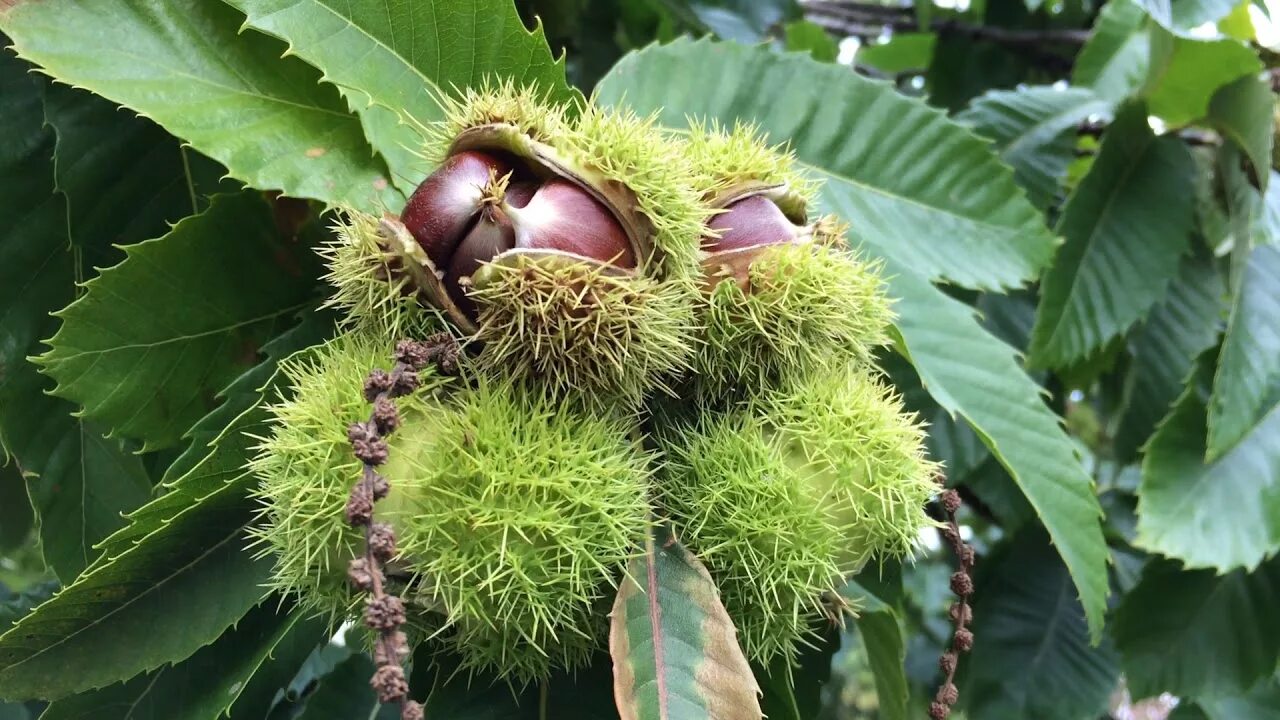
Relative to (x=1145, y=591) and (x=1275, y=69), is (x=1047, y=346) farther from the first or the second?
(x=1275, y=69)

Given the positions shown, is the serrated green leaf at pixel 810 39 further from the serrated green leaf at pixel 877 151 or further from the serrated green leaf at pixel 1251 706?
the serrated green leaf at pixel 1251 706

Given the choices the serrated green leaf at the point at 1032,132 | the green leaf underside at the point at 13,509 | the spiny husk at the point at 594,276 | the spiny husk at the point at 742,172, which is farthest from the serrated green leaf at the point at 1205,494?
the green leaf underside at the point at 13,509

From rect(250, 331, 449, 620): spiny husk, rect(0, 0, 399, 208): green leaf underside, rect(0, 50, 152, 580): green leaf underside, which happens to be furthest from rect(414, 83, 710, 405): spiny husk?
rect(0, 50, 152, 580): green leaf underside

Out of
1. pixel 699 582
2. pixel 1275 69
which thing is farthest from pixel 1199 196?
pixel 699 582

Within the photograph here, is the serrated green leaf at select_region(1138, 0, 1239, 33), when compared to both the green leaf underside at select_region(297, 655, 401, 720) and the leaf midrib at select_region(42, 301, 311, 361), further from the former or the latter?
the green leaf underside at select_region(297, 655, 401, 720)

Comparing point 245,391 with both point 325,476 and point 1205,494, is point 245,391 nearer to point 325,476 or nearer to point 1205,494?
point 325,476

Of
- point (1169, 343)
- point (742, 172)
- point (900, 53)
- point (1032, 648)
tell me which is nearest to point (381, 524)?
point (742, 172)
